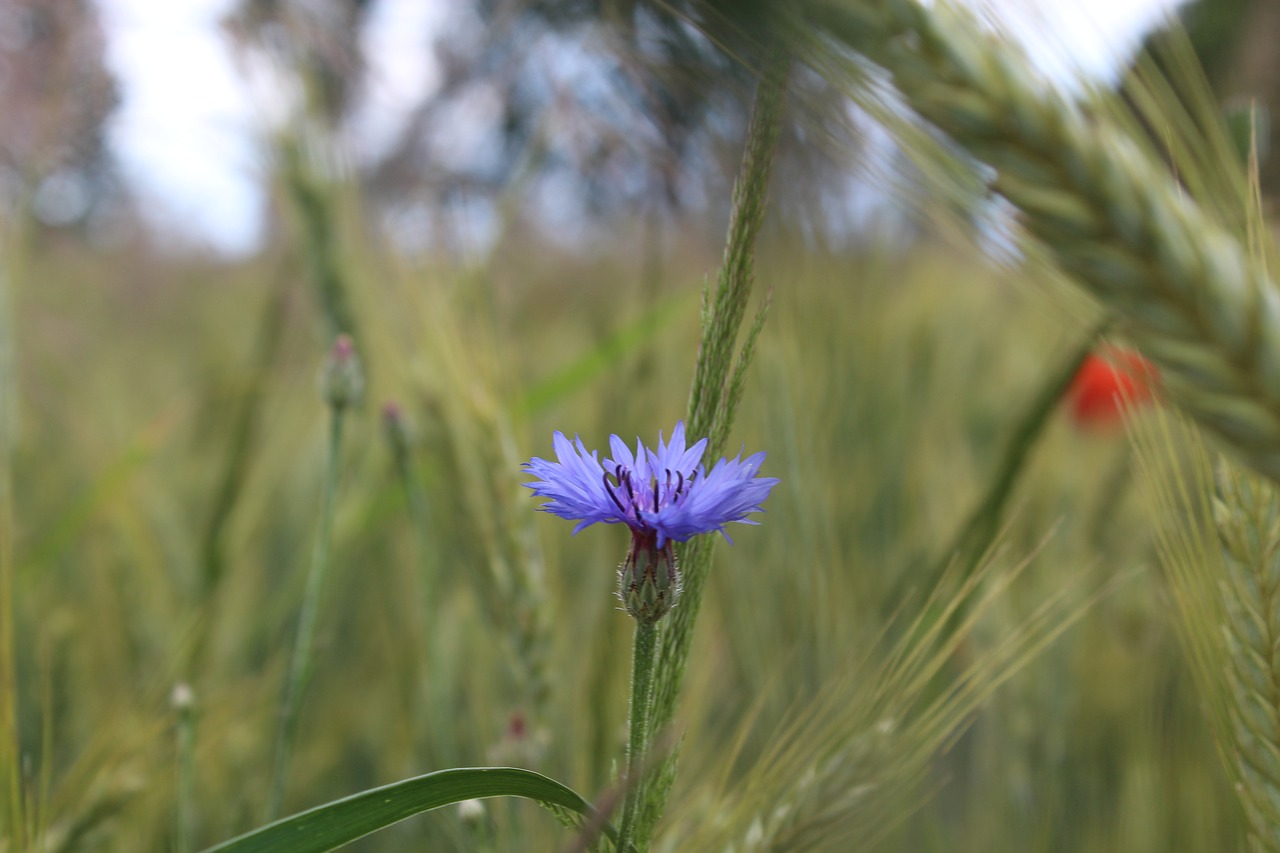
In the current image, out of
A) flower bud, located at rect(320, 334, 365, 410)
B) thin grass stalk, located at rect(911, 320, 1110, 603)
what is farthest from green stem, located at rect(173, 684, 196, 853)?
thin grass stalk, located at rect(911, 320, 1110, 603)

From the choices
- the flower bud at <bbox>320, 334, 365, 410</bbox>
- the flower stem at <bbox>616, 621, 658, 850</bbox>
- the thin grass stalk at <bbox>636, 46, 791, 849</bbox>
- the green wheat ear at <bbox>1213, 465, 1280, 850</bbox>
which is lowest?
the green wheat ear at <bbox>1213, 465, 1280, 850</bbox>

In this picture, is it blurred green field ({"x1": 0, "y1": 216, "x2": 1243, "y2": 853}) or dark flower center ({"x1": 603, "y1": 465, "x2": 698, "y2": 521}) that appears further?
blurred green field ({"x1": 0, "y1": 216, "x2": 1243, "y2": 853})

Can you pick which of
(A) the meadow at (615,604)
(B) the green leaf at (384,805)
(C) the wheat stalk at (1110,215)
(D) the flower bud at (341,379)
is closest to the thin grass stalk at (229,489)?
(A) the meadow at (615,604)

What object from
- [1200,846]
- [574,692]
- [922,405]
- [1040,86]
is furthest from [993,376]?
[1040,86]

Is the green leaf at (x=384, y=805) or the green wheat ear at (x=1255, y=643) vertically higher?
the green leaf at (x=384, y=805)

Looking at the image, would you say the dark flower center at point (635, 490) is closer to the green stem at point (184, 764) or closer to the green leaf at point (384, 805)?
the green leaf at point (384, 805)

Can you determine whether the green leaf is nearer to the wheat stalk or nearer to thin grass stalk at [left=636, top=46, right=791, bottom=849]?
thin grass stalk at [left=636, top=46, right=791, bottom=849]

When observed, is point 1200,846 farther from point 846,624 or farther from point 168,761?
point 168,761
